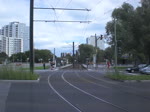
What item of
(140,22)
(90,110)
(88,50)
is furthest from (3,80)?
(88,50)

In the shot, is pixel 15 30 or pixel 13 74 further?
pixel 15 30

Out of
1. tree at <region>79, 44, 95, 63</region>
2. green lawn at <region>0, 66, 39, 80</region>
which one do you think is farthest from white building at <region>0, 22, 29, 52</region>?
tree at <region>79, 44, 95, 63</region>

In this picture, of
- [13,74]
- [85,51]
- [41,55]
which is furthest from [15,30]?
[85,51]

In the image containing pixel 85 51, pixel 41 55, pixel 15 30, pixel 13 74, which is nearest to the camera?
pixel 13 74

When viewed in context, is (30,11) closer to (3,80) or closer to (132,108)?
(3,80)

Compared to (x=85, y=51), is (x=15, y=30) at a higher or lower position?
higher

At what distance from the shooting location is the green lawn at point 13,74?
96.8ft

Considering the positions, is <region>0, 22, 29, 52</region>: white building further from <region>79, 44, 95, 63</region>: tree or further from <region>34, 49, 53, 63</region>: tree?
<region>79, 44, 95, 63</region>: tree

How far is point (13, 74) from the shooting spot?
2975 centimetres

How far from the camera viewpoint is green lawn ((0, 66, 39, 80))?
29516 millimetres

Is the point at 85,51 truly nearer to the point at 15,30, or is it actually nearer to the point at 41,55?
the point at 41,55

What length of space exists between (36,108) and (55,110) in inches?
34.8

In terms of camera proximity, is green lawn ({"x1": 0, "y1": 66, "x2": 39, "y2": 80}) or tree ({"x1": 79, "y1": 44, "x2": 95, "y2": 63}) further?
tree ({"x1": 79, "y1": 44, "x2": 95, "y2": 63})

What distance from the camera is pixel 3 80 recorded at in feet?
93.8
